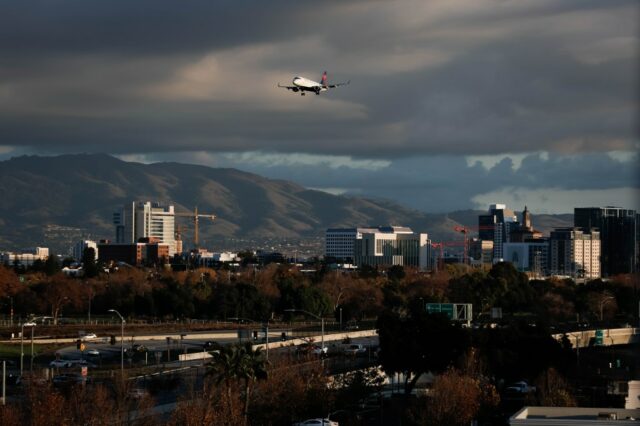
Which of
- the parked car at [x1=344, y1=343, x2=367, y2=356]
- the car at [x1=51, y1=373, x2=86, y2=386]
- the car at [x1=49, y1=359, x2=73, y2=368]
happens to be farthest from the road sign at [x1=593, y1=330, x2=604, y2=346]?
the car at [x1=51, y1=373, x2=86, y2=386]

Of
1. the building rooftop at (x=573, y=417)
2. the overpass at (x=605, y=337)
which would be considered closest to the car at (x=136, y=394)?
the building rooftop at (x=573, y=417)

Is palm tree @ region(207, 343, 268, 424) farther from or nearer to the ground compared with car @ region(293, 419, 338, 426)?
farther from the ground

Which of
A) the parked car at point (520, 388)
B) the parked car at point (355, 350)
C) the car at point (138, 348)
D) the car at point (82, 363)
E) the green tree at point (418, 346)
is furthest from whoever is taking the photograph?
the car at point (138, 348)

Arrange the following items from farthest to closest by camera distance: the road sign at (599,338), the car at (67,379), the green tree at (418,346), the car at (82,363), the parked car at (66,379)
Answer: the road sign at (599,338)
the car at (82,363)
the green tree at (418,346)
the parked car at (66,379)
the car at (67,379)

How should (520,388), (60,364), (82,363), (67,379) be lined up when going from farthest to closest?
(82,363) → (60,364) → (520,388) → (67,379)

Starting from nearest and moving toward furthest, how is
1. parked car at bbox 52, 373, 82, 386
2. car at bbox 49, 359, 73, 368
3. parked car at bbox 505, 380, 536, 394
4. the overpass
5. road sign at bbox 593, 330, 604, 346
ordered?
parked car at bbox 52, 373, 82, 386
parked car at bbox 505, 380, 536, 394
car at bbox 49, 359, 73, 368
road sign at bbox 593, 330, 604, 346
the overpass

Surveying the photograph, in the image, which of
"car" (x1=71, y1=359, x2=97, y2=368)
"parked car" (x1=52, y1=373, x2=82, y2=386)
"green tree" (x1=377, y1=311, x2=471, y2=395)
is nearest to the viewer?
"parked car" (x1=52, y1=373, x2=82, y2=386)

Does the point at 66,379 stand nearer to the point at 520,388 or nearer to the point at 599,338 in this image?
the point at 520,388

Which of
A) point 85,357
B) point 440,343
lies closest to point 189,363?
point 85,357

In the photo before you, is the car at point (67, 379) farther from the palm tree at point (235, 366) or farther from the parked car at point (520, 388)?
the parked car at point (520, 388)

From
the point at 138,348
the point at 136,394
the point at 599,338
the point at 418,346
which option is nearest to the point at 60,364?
the point at 138,348

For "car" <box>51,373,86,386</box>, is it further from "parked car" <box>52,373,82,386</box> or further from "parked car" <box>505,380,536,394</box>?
"parked car" <box>505,380,536,394</box>

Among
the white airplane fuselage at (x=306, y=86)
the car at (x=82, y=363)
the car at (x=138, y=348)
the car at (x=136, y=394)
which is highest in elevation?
the white airplane fuselage at (x=306, y=86)
